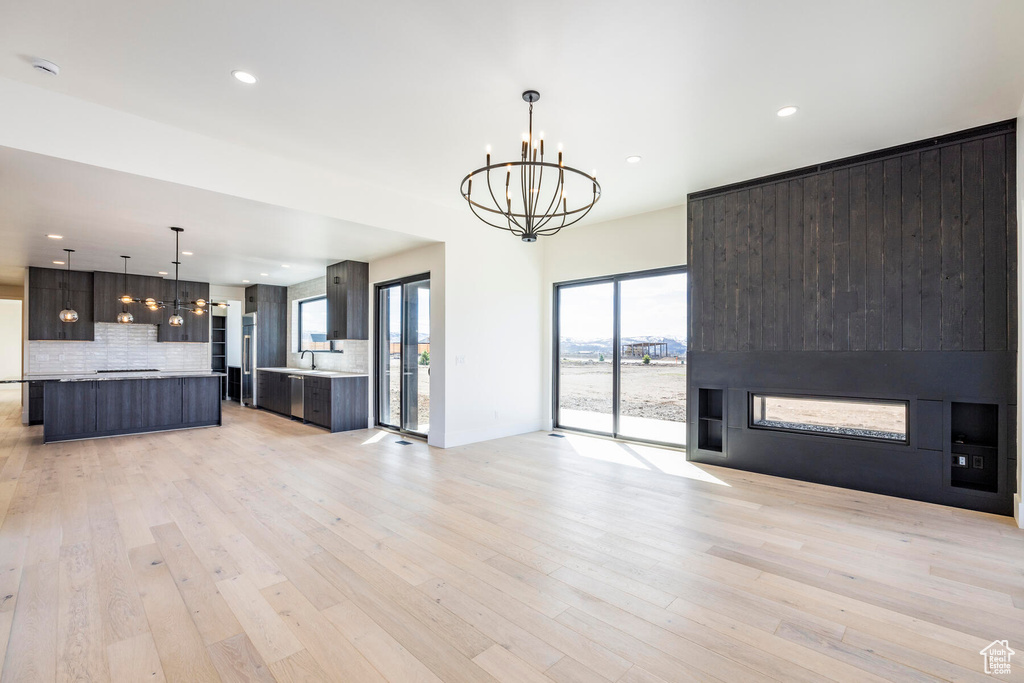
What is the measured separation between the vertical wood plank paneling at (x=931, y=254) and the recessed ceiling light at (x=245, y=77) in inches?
199

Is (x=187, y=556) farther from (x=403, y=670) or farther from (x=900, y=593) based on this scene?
(x=900, y=593)

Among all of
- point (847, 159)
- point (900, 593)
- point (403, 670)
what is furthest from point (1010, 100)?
point (403, 670)

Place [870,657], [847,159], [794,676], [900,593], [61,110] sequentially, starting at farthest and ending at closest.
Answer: [847,159], [61,110], [900,593], [870,657], [794,676]

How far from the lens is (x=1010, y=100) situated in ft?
10.5

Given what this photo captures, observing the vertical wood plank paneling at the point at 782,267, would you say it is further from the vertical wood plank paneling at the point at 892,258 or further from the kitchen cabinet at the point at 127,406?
the kitchen cabinet at the point at 127,406

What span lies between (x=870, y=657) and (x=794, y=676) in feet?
1.28

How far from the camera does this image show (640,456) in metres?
5.27

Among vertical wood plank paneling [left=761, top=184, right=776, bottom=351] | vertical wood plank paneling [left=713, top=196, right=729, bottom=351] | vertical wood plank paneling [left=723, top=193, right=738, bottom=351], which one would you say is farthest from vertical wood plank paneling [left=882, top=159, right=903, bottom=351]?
vertical wood plank paneling [left=713, top=196, right=729, bottom=351]

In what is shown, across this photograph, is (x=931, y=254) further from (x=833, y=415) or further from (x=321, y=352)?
(x=321, y=352)

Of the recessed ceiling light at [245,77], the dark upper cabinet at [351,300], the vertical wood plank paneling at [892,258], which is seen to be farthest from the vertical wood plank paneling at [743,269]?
the dark upper cabinet at [351,300]

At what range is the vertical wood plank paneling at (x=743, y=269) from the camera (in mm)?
4719

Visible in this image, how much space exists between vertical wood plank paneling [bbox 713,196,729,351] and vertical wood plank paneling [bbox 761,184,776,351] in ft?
1.20

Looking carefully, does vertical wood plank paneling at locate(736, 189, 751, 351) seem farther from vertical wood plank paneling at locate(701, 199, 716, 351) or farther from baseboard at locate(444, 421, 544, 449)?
baseboard at locate(444, 421, 544, 449)

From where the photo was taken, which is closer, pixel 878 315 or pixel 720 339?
pixel 878 315
